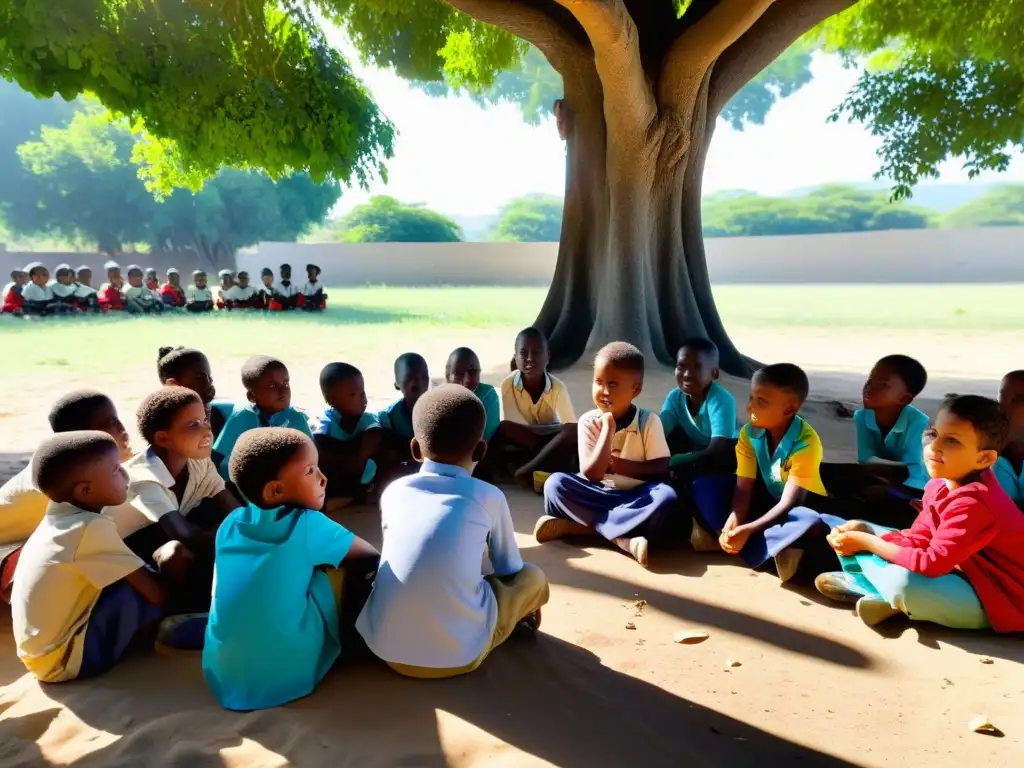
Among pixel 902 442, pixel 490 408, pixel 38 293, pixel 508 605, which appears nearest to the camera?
pixel 508 605

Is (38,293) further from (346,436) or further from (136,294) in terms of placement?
(346,436)

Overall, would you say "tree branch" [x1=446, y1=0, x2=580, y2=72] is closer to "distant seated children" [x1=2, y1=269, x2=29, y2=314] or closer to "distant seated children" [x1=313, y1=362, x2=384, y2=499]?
"distant seated children" [x1=313, y1=362, x2=384, y2=499]

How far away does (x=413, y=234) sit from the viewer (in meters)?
43.6

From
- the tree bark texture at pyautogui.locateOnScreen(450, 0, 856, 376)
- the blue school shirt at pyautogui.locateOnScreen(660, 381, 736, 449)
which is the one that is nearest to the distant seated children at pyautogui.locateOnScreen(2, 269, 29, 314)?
the tree bark texture at pyautogui.locateOnScreen(450, 0, 856, 376)

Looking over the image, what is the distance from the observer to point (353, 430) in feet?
13.4

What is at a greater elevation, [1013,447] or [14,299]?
[1013,447]

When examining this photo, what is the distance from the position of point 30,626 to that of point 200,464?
2.81ft

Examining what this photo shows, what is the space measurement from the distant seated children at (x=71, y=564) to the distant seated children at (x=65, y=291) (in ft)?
48.1

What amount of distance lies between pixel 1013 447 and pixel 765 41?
5372 mm

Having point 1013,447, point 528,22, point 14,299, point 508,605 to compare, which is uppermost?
point 528,22

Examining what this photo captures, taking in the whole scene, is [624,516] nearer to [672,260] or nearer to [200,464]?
[200,464]

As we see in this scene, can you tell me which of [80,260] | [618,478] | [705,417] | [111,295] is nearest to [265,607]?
[618,478]

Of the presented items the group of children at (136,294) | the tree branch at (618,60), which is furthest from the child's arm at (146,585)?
the group of children at (136,294)

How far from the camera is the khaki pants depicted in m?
2.22
